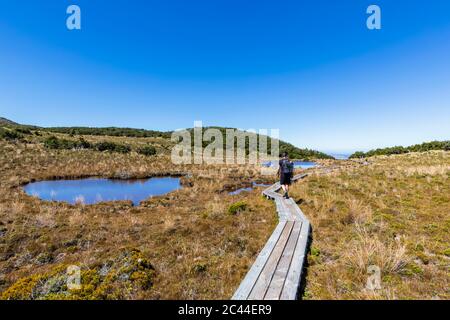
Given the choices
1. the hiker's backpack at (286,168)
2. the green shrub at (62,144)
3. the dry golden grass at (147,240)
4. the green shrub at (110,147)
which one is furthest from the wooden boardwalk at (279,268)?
the green shrub at (62,144)

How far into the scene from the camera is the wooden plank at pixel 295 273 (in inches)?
169

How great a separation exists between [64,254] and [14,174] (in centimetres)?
2004

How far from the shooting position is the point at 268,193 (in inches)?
570

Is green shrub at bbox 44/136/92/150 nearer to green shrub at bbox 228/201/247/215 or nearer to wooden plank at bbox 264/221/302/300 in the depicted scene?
green shrub at bbox 228/201/247/215

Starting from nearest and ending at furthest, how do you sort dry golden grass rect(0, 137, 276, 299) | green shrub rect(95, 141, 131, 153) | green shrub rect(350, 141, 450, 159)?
dry golden grass rect(0, 137, 276, 299) < green shrub rect(95, 141, 131, 153) < green shrub rect(350, 141, 450, 159)

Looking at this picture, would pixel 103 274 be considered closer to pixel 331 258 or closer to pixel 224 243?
pixel 224 243

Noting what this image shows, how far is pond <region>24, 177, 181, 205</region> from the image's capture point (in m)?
15.6

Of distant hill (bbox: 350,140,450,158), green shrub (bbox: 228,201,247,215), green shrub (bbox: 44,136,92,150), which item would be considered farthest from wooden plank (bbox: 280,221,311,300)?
distant hill (bbox: 350,140,450,158)

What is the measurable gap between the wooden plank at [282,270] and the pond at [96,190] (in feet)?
37.8

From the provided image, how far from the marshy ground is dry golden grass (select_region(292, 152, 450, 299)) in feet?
0.10

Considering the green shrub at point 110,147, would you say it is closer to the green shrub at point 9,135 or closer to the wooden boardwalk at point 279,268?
the green shrub at point 9,135
